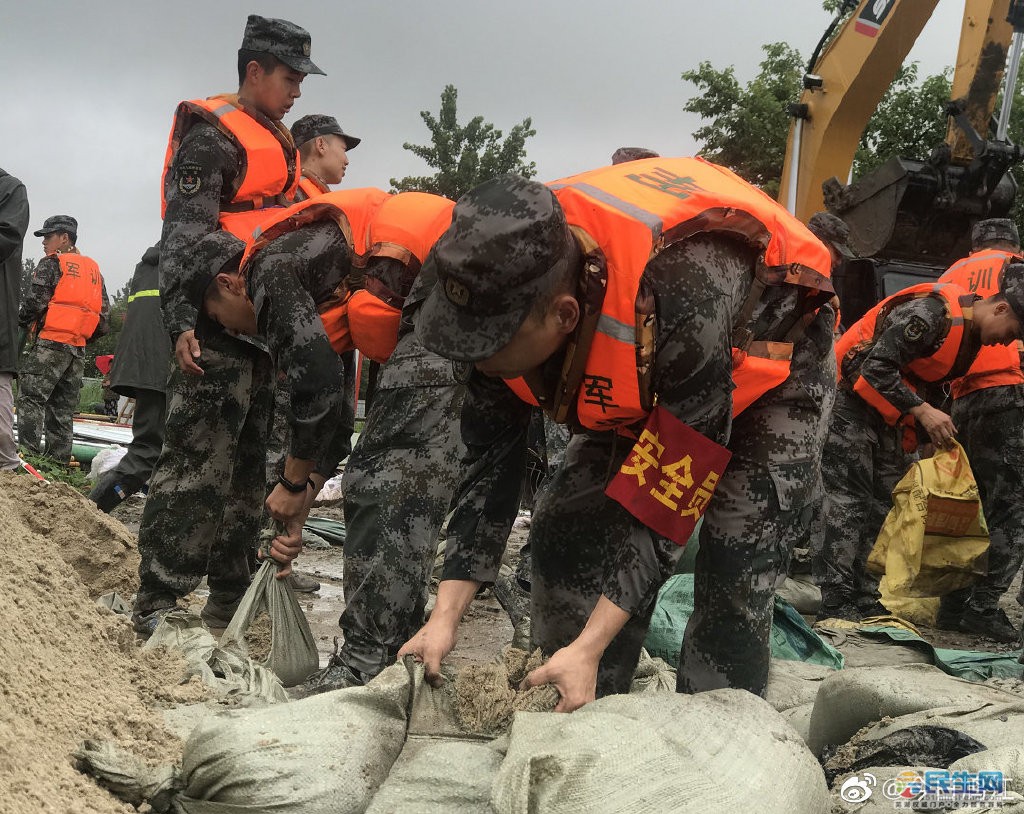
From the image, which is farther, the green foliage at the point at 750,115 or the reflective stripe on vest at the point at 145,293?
the green foliage at the point at 750,115

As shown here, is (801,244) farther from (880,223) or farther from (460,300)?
(880,223)

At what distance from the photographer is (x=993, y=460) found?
540cm

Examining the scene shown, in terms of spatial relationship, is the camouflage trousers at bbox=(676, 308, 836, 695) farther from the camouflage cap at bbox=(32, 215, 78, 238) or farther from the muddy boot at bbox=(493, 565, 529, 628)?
the camouflage cap at bbox=(32, 215, 78, 238)

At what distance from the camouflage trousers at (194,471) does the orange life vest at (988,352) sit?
11.8 ft

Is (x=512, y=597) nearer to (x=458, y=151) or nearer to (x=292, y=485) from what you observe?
(x=292, y=485)

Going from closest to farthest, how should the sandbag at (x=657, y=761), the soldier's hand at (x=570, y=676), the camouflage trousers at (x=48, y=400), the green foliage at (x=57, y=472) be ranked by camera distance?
the sandbag at (x=657, y=761), the soldier's hand at (x=570, y=676), the green foliage at (x=57, y=472), the camouflage trousers at (x=48, y=400)

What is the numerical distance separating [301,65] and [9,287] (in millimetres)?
2334

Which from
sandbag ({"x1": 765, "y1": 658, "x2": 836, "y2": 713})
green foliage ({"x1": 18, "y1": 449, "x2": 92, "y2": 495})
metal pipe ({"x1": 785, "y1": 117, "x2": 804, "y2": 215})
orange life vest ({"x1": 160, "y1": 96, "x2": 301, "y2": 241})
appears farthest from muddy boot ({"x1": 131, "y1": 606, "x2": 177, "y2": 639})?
metal pipe ({"x1": 785, "y1": 117, "x2": 804, "y2": 215})

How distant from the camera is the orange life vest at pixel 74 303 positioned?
27.9ft

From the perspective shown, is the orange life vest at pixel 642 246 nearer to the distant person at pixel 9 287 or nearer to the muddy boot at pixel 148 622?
the muddy boot at pixel 148 622

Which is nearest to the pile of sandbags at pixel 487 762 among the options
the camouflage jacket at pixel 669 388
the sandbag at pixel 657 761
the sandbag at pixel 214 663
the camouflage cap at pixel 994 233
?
the sandbag at pixel 657 761

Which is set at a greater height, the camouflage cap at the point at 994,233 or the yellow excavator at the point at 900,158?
the yellow excavator at the point at 900,158

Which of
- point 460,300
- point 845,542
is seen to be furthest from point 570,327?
point 845,542

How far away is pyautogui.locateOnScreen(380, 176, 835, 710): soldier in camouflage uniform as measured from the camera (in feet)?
5.94
